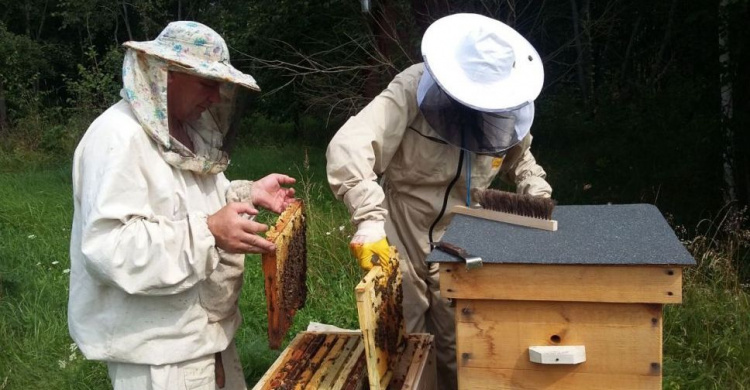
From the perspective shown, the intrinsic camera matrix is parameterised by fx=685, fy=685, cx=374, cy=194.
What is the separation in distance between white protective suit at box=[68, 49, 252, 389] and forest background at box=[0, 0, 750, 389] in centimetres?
66

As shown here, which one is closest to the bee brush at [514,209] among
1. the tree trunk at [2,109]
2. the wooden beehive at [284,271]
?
the wooden beehive at [284,271]

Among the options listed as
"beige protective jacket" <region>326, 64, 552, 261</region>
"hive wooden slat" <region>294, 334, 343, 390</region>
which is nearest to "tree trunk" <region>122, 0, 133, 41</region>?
"beige protective jacket" <region>326, 64, 552, 261</region>

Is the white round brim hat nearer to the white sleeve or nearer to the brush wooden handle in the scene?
the brush wooden handle

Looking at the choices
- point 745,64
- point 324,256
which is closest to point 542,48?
point 745,64

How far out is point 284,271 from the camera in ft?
7.53

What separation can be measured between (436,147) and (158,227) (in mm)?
1179

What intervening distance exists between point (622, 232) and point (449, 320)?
3.68ft

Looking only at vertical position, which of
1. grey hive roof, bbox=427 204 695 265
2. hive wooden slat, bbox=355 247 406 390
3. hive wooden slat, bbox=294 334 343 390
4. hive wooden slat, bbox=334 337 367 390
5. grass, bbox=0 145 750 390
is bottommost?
grass, bbox=0 145 750 390

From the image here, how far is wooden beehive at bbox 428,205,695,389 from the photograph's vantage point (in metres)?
1.78

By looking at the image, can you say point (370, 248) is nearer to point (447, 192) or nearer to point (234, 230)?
point (234, 230)

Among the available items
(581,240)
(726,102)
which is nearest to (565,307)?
(581,240)

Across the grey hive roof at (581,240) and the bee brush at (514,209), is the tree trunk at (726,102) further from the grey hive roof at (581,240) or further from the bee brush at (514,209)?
the bee brush at (514,209)

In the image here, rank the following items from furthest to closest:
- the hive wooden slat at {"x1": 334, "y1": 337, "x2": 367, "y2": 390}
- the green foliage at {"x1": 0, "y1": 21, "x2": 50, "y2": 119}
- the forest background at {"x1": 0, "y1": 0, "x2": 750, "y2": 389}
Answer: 1. the green foliage at {"x1": 0, "y1": 21, "x2": 50, "y2": 119}
2. the forest background at {"x1": 0, "y1": 0, "x2": 750, "y2": 389}
3. the hive wooden slat at {"x1": 334, "y1": 337, "x2": 367, "y2": 390}

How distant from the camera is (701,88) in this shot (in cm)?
675
